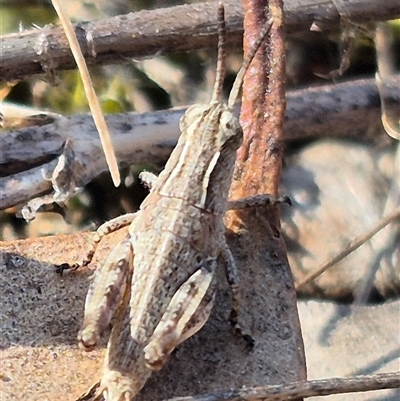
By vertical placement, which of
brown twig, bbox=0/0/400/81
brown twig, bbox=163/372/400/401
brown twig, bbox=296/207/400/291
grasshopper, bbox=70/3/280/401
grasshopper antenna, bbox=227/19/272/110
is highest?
brown twig, bbox=0/0/400/81

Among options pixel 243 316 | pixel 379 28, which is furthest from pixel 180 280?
pixel 379 28

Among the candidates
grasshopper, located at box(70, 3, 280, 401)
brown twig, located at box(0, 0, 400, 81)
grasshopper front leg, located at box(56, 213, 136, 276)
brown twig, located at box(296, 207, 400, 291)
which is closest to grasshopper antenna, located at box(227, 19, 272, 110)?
grasshopper, located at box(70, 3, 280, 401)

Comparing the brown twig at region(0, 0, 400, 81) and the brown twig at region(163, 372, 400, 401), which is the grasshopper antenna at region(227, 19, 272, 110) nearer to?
the brown twig at region(0, 0, 400, 81)

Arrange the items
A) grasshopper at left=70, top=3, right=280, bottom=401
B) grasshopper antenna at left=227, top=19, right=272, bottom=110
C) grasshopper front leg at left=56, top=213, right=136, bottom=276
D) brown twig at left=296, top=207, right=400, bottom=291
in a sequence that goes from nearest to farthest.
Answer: grasshopper at left=70, top=3, right=280, bottom=401 < grasshopper front leg at left=56, top=213, right=136, bottom=276 < grasshopper antenna at left=227, top=19, right=272, bottom=110 < brown twig at left=296, top=207, right=400, bottom=291

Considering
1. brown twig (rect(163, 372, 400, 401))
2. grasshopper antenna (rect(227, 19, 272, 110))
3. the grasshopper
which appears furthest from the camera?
grasshopper antenna (rect(227, 19, 272, 110))

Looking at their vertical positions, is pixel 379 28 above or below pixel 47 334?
above

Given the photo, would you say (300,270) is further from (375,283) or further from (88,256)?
(88,256)

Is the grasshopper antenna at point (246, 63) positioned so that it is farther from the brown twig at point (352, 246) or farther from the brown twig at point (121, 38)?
the brown twig at point (352, 246)

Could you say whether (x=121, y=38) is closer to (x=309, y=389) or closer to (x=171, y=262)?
(x=171, y=262)

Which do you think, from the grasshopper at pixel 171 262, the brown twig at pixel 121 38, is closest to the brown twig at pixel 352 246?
the grasshopper at pixel 171 262
